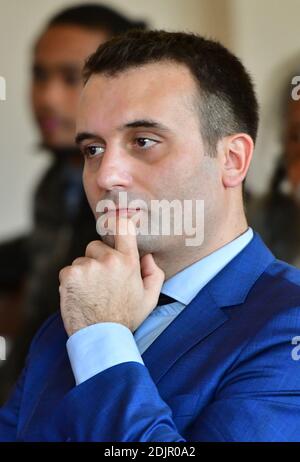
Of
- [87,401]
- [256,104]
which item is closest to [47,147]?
[256,104]

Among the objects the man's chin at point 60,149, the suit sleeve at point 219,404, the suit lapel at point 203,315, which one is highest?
the man's chin at point 60,149

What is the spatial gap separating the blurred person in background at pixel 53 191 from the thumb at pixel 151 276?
4.21 feet

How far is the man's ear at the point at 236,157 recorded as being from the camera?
46.9 inches

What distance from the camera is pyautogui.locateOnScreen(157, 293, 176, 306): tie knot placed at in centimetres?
116

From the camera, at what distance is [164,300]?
1.17 meters

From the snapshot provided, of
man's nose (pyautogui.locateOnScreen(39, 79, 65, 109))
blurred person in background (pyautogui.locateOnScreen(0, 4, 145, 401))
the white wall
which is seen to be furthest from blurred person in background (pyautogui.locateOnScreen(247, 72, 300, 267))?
man's nose (pyautogui.locateOnScreen(39, 79, 65, 109))

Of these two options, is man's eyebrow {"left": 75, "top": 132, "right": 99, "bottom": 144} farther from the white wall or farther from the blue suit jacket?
the white wall

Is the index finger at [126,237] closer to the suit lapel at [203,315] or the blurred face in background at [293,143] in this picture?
the suit lapel at [203,315]

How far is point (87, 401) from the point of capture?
3.13ft

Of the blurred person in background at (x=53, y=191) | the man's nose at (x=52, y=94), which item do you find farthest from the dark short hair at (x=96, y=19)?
the man's nose at (x=52, y=94)

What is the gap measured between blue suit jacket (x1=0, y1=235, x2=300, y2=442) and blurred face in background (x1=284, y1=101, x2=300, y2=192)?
3.72ft

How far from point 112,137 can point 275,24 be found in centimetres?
169

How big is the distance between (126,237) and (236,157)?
8.9 inches

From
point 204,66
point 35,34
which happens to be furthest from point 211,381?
point 35,34
